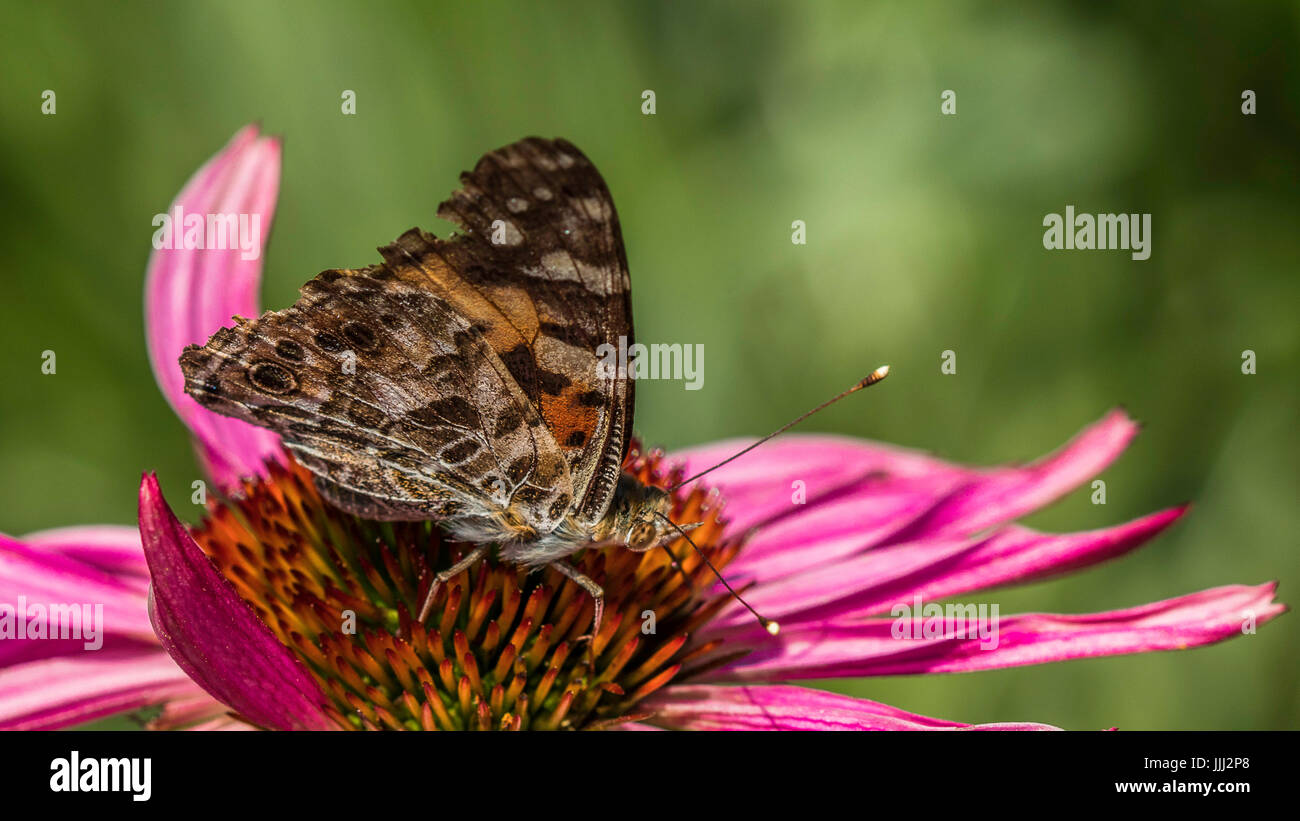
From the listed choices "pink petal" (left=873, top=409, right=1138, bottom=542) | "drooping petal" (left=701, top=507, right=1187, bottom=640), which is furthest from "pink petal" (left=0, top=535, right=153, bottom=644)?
"pink petal" (left=873, top=409, right=1138, bottom=542)

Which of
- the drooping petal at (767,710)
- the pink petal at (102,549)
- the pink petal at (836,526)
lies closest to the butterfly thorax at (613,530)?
the drooping petal at (767,710)

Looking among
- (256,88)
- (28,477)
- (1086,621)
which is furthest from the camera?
(256,88)

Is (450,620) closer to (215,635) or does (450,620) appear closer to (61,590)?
(215,635)

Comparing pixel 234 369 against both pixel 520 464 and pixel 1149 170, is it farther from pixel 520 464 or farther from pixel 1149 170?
pixel 1149 170

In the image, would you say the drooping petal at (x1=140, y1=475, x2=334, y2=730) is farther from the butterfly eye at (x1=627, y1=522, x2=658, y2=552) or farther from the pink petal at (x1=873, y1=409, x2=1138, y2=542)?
the pink petal at (x1=873, y1=409, x2=1138, y2=542)

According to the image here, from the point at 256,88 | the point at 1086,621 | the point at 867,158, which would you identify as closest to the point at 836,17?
the point at 867,158
